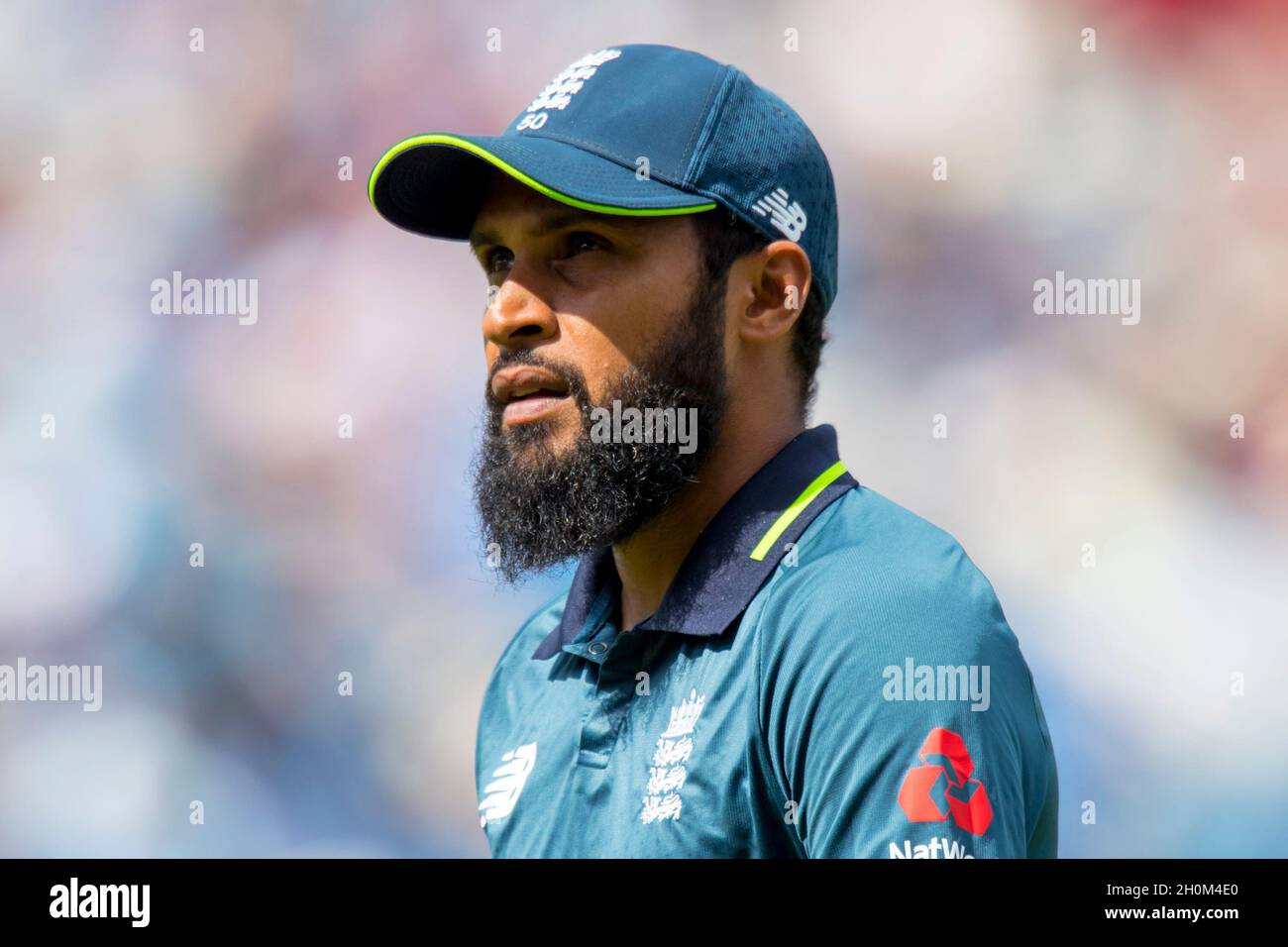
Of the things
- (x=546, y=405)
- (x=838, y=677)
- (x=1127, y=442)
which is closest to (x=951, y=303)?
(x=1127, y=442)

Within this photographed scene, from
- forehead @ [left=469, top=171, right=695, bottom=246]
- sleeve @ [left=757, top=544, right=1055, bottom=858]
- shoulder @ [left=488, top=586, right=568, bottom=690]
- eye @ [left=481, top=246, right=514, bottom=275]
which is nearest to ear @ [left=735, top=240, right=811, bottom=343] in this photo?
forehead @ [left=469, top=171, right=695, bottom=246]

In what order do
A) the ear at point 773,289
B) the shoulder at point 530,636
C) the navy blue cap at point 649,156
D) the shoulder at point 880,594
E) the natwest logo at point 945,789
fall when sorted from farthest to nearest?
the shoulder at point 530,636 → the ear at point 773,289 → the navy blue cap at point 649,156 → the shoulder at point 880,594 → the natwest logo at point 945,789

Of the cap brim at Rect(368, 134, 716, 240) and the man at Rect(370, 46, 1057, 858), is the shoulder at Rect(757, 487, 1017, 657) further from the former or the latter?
the cap brim at Rect(368, 134, 716, 240)

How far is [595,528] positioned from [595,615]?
0.21 meters

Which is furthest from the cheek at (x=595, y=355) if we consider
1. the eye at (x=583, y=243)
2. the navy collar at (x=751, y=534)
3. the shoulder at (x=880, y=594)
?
the shoulder at (x=880, y=594)

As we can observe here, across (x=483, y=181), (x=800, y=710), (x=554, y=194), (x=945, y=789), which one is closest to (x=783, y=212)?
(x=554, y=194)

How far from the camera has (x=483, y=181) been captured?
2225 mm

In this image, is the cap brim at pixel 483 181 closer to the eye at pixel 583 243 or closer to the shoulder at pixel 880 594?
the eye at pixel 583 243

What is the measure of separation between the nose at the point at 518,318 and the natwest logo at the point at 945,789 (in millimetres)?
803

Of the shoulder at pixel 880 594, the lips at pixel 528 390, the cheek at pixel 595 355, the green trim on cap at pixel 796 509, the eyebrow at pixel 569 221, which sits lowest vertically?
the shoulder at pixel 880 594

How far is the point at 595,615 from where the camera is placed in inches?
87.4

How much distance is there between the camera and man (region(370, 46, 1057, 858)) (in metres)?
1.70

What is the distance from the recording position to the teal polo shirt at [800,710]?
1591mm
